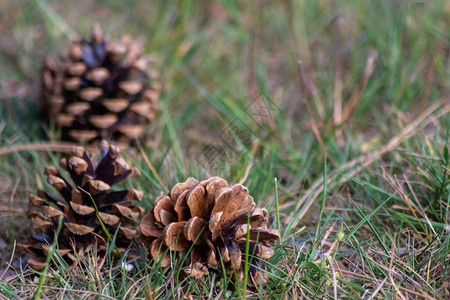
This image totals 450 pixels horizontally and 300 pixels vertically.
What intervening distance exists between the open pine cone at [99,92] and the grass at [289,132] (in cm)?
9

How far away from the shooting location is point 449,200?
1.19 metres

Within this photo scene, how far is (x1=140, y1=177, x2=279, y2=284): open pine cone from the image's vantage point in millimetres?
1034

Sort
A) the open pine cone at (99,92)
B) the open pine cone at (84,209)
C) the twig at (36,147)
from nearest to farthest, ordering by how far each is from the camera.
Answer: the open pine cone at (84,209) → the twig at (36,147) → the open pine cone at (99,92)

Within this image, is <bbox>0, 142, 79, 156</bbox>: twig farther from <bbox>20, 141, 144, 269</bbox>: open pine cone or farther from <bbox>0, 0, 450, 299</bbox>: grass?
<bbox>20, 141, 144, 269</bbox>: open pine cone

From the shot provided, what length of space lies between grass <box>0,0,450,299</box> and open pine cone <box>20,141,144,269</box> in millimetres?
57

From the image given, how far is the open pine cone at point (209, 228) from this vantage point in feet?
3.39

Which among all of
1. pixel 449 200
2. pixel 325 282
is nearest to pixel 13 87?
pixel 325 282

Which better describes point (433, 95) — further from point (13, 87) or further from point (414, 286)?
point (13, 87)

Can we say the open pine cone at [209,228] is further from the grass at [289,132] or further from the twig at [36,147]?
the twig at [36,147]

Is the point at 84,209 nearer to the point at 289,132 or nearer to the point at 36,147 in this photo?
the point at 36,147

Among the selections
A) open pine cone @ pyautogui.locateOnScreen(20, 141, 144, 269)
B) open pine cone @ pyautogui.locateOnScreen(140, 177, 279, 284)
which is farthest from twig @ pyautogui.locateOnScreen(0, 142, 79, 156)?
open pine cone @ pyautogui.locateOnScreen(140, 177, 279, 284)

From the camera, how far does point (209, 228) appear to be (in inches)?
41.1

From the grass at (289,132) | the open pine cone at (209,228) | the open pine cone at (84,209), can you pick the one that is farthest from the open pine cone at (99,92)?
the open pine cone at (209,228)

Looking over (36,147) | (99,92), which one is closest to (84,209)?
(36,147)
